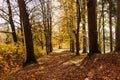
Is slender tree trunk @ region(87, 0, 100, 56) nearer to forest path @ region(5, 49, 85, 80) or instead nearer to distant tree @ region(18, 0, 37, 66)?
forest path @ region(5, 49, 85, 80)

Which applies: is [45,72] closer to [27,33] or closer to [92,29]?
[92,29]

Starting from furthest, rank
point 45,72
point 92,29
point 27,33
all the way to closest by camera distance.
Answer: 1. point 27,33
2. point 92,29
3. point 45,72

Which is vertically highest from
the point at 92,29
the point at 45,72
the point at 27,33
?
the point at 92,29

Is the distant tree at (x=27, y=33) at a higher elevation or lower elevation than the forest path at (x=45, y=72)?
higher

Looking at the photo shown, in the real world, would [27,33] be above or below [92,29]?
below

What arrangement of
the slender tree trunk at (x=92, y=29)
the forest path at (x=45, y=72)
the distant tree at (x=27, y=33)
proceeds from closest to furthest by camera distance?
the forest path at (x=45, y=72)
the slender tree trunk at (x=92, y=29)
the distant tree at (x=27, y=33)

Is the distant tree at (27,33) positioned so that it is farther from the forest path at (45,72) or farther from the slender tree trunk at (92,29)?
the slender tree trunk at (92,29)

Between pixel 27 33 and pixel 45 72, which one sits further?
pixel 27 33

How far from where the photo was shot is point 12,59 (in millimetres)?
16578

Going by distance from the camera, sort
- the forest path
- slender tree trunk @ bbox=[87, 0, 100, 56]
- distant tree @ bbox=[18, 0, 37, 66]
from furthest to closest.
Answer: distant tree @ bbox=[18, 0, 37, 66], slender tree trunk @ bbox=[87, 0, 100, 56], the forest path

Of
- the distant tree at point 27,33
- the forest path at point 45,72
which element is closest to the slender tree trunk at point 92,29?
the forest path at point 45,72

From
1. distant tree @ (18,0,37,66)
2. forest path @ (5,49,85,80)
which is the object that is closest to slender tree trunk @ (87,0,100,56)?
forest path @ (5,49,85,80)

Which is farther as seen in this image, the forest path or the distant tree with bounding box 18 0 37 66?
the distant tree with bounding box 18 0 37 66

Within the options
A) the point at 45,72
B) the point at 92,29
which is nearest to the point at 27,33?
the point at 92,29
